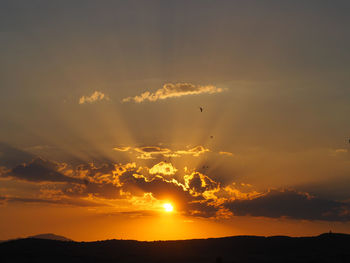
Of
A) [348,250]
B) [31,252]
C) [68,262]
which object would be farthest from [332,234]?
[31,252]

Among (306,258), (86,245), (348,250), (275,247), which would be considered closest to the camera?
(306,258)

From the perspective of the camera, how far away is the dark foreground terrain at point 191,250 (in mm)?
89812

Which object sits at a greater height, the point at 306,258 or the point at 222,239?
the point at 222,239

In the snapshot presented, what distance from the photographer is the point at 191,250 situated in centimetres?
10006

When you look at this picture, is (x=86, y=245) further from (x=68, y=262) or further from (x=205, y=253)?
(x=205, y=253)

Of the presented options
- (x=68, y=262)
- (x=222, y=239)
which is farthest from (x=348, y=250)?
(x=68, y=262)

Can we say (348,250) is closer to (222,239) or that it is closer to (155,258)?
(222,239)

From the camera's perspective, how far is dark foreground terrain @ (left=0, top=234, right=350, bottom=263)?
8981cm

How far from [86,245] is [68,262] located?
1971 cm

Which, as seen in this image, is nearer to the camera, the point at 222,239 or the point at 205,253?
the point at 205,253

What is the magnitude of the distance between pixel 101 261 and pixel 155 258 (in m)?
12.3

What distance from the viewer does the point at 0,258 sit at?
89.6m

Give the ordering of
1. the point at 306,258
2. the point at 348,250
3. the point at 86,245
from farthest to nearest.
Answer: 1. the point at 86,245
2. the point at 348,250
3. the point at 306,258

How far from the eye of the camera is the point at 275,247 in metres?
101
